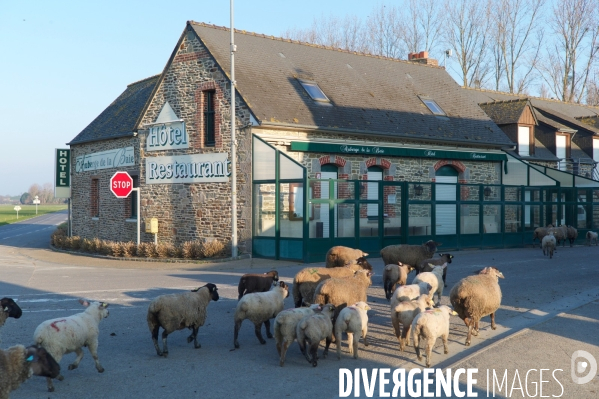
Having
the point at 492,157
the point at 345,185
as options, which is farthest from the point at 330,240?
the point at 492,157

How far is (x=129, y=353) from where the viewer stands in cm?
917

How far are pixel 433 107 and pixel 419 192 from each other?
6.91m

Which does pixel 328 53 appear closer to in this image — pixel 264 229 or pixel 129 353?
pixel 264 229

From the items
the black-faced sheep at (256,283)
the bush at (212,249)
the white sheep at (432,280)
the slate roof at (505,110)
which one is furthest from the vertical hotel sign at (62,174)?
the white sheep at (432,280)

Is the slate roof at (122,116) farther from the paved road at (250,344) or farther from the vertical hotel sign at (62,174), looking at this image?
the paved road at (250,344)

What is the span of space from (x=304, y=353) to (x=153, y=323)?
204cm

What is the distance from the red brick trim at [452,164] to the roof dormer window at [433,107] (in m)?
2.48

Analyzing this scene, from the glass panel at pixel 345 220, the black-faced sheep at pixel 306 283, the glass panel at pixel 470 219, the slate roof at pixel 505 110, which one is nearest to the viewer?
the black-faced sheep at pixel 306 283

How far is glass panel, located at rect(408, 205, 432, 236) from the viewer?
25.3 meters

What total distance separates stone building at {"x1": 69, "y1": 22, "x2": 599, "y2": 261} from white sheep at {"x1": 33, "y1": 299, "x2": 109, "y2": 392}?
13.5 m

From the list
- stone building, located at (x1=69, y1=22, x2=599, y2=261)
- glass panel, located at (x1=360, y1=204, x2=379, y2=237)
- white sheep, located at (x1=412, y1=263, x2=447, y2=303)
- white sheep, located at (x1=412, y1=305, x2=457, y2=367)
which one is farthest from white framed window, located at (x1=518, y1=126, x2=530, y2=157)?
white sheep, located at (x1=412, y1=305, x2=457, y2=367)

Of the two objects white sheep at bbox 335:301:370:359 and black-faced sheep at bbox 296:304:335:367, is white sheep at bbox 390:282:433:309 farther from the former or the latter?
black-faced sheep at bbox 296:304:335:367

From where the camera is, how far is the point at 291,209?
22172 millimetres

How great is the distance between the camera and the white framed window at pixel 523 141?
35375 mm
